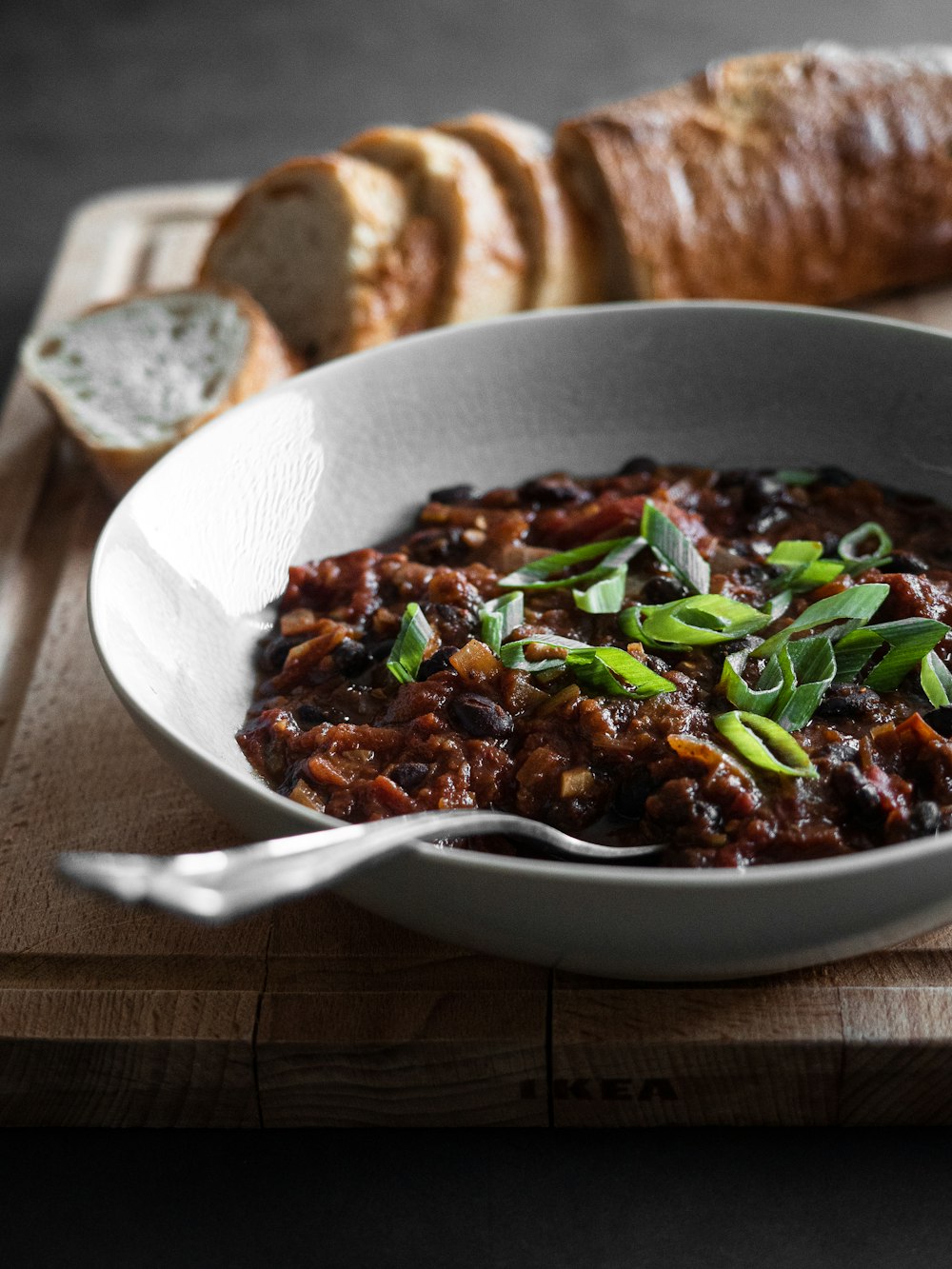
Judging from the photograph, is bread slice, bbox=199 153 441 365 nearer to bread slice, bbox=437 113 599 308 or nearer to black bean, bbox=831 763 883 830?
bread slice, bbox=437 113 599 308

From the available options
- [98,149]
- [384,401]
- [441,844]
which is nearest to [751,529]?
[384,401]

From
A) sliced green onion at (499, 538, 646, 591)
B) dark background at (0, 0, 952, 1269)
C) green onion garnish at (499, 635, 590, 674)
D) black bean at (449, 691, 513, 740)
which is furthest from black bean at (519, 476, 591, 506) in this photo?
dark background at (0, 0, 952, 1269)

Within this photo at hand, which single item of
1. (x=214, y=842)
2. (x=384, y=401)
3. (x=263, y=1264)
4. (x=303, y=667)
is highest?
(x=384, y=401)

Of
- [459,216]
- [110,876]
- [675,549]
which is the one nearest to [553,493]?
[675,549]

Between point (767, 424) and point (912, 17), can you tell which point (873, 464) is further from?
point (912, 17)

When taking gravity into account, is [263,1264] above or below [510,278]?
below

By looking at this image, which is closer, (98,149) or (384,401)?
(384,401)

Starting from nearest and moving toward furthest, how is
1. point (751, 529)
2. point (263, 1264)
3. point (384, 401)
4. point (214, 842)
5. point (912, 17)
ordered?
1. point (263, 1264)
2. point (214, 842)
3. point (751, 529)
4. point (384, 401)
5. point (912, 17)

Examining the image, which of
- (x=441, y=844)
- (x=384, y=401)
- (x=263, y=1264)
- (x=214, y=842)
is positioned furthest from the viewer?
(x=384, y=401)
